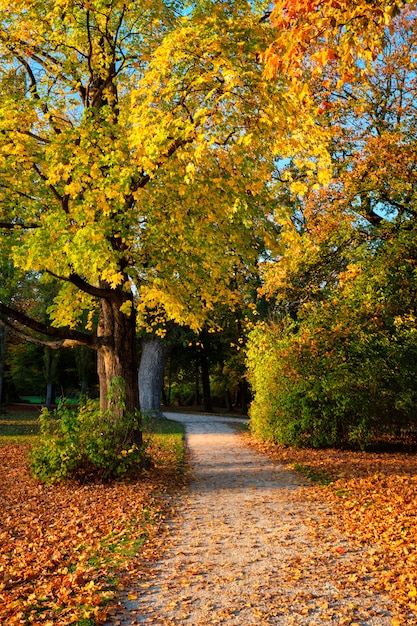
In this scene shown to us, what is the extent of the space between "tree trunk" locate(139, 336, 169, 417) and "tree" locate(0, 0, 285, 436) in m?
13.8

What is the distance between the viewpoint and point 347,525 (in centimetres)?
656

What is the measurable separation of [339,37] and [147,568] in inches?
208

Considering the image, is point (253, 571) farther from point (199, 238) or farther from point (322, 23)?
point (199, 238)

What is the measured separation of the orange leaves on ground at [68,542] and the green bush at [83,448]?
0.29 metres

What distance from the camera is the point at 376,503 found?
7527 millimetres

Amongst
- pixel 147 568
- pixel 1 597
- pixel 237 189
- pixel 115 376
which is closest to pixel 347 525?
pixel 147 568

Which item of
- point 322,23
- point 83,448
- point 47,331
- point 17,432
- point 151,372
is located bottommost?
point 17,432

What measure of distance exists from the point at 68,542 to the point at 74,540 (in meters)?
0.09

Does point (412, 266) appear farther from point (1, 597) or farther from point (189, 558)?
point (1, 597)

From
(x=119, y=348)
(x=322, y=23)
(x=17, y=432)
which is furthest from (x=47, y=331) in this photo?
(x=17, y=432)

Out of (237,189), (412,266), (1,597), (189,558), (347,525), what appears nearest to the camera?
(1,597)

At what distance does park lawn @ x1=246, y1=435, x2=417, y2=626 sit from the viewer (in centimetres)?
470

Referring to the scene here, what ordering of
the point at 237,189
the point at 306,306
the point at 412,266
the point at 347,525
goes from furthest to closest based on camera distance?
the point at 306,306
the point at 412,266
the point at 237,189
the point at 347,525

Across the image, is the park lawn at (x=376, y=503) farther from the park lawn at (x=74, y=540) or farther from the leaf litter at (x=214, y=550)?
the park lawn at (x=74, y=540)
